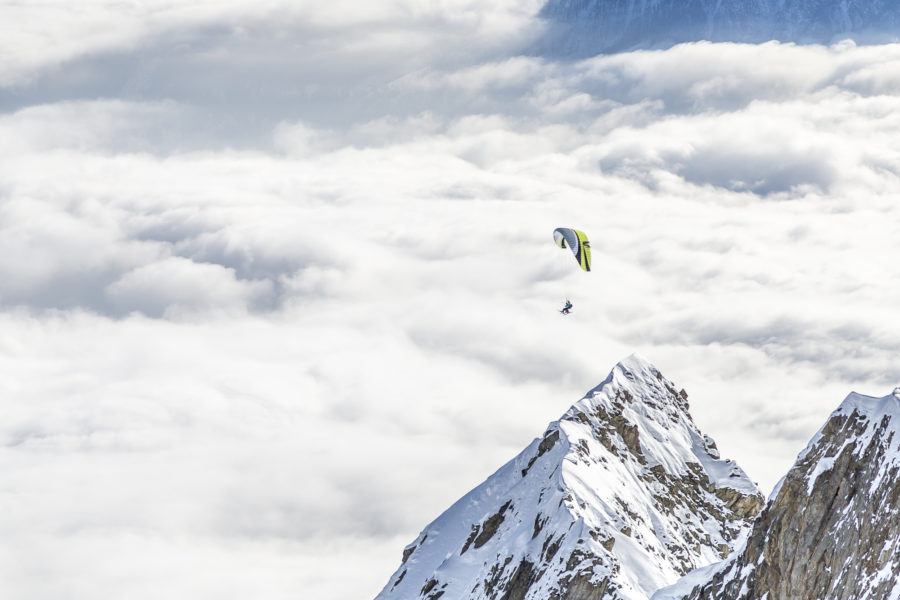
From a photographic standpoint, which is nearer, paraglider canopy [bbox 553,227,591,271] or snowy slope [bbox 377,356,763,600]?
snowy slope [bbox 377,356,763,600]

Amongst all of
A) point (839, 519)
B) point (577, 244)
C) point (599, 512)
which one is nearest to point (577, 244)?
point (577, 244)

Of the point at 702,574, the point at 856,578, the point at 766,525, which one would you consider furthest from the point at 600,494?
the point at 856,578

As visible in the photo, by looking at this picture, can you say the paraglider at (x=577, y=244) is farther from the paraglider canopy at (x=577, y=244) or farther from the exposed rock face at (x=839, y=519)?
the exposed rock face at (x=839, y=519)

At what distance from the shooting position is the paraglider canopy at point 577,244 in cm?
14749

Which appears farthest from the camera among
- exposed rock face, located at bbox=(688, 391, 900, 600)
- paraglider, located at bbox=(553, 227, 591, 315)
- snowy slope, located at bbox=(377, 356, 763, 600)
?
paraglider, located at bbox=(553, 227, 591, 315)

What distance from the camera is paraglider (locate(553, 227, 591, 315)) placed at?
482 feet

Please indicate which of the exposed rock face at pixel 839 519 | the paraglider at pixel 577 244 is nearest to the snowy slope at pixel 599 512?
the paraglider at pixel 577 244

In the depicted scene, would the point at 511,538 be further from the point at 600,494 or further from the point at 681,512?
the point at 681,512

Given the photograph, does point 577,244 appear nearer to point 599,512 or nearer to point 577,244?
point 577,244

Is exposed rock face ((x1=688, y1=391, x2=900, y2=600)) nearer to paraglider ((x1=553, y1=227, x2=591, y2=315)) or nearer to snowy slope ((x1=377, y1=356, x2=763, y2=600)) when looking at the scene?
snowy slope ((x1=377, y1=356, x2=763, y2=600))

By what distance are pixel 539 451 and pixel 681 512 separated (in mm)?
18255

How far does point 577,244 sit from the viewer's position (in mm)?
148875

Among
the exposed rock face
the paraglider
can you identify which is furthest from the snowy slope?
the exposed rock face

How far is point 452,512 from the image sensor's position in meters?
149
